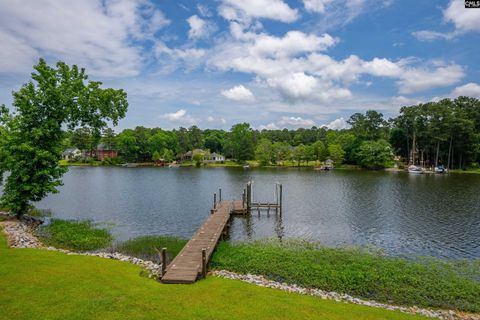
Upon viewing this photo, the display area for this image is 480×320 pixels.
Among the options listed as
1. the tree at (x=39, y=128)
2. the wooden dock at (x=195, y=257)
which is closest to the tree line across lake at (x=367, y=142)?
the tree at (x=39, y=128)

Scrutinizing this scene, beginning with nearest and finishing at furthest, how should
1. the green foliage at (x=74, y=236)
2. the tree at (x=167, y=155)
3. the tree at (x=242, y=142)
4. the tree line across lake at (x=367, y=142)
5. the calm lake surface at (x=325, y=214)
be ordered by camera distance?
the green foliage at (x=74, y=236) → the calm lake surface at (x=325, y=214) → the tree line across lake at (x=367, y=142) → the tree at (x=242, y=142) → the tree at (x=167, y=155)

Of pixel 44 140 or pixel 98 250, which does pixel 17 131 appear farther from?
pixel 98 250

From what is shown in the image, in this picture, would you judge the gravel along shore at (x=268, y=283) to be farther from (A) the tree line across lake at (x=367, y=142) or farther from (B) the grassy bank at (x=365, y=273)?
(A) the tree line across lake at (x=367, y=142)

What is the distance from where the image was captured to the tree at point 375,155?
284ft

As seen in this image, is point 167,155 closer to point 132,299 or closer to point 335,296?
point 335,296

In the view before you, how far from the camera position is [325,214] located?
3253 cm

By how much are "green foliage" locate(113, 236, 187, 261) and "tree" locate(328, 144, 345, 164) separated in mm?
80400

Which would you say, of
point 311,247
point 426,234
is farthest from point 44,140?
point 426,234

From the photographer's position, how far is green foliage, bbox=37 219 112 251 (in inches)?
843

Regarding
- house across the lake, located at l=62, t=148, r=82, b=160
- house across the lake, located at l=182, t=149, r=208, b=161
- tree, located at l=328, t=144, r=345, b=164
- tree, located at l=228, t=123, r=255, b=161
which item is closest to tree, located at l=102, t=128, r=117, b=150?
house across the lake, located at l=62, t=148, r=82, b=160

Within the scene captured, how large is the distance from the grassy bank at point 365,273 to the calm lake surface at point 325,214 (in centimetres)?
331

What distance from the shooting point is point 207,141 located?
137 meters

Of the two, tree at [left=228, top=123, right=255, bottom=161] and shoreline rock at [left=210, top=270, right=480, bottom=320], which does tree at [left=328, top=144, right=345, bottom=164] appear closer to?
tree at [left=228, top=123, right=255, bottom=161]

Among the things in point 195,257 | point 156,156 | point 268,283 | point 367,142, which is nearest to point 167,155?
point 156,156
